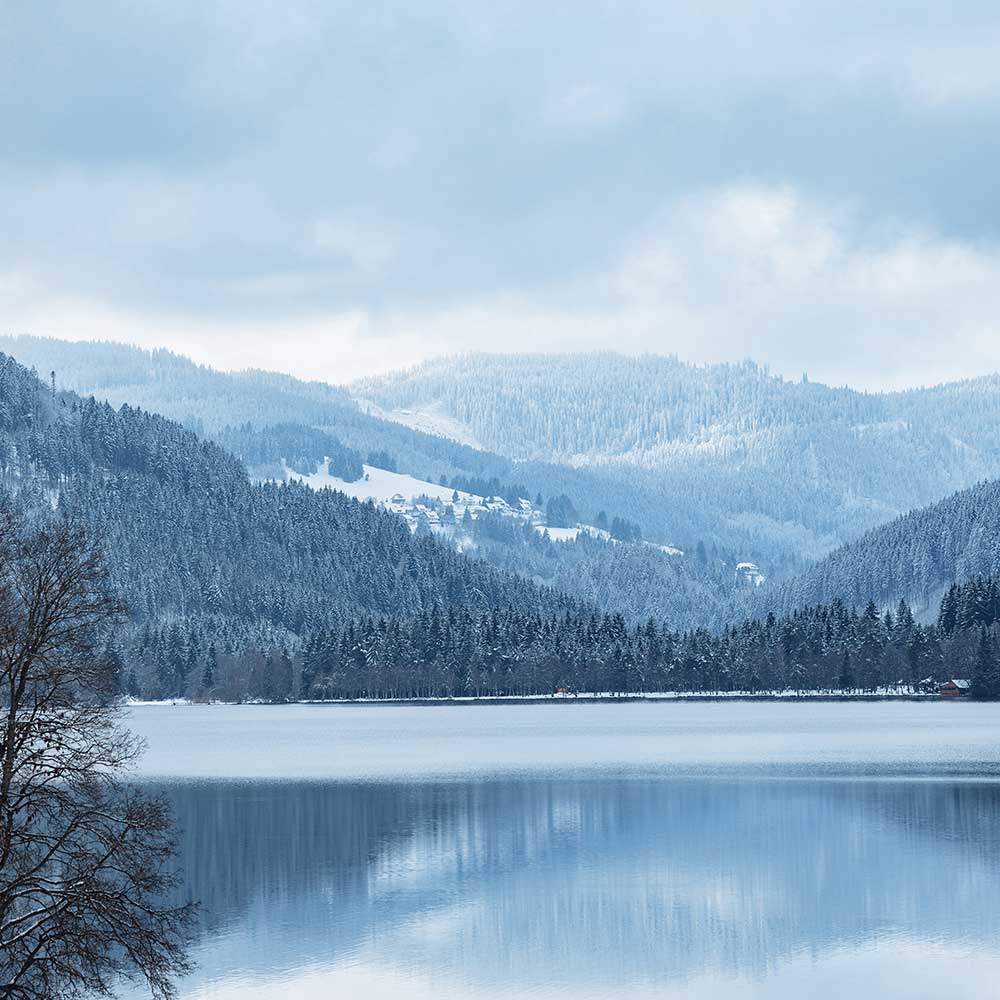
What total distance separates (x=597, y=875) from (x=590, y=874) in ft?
1.48

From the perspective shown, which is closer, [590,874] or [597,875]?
[597,875]

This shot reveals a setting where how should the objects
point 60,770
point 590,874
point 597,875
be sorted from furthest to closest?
point 590,874, point 597,875, point 60,770

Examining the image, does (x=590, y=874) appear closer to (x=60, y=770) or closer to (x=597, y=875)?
(x=597, y=875)

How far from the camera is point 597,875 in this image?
211ft

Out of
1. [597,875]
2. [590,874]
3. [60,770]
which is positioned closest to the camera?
[60,770]

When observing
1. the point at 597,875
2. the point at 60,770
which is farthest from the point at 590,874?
the point at 60,770

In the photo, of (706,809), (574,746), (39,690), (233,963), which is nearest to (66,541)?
(39,690)

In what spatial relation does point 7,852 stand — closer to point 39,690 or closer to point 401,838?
point 39,690

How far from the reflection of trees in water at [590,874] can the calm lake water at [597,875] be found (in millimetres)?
160

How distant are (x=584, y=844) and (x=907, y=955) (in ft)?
79.5

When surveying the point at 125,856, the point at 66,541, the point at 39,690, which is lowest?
the point at 125,856

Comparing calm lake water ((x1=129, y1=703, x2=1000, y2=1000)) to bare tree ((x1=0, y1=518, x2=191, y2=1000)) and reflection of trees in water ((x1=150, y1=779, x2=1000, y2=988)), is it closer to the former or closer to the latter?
reflection of trees in water ((x1=150, y1=779, x2=1000, y2=988))

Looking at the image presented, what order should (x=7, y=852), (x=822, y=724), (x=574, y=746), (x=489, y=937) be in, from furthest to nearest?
(x=822, y=724)
(x=574, y=746)
(x=489, y=937)
(x=7, y=852)

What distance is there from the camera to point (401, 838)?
244ft
